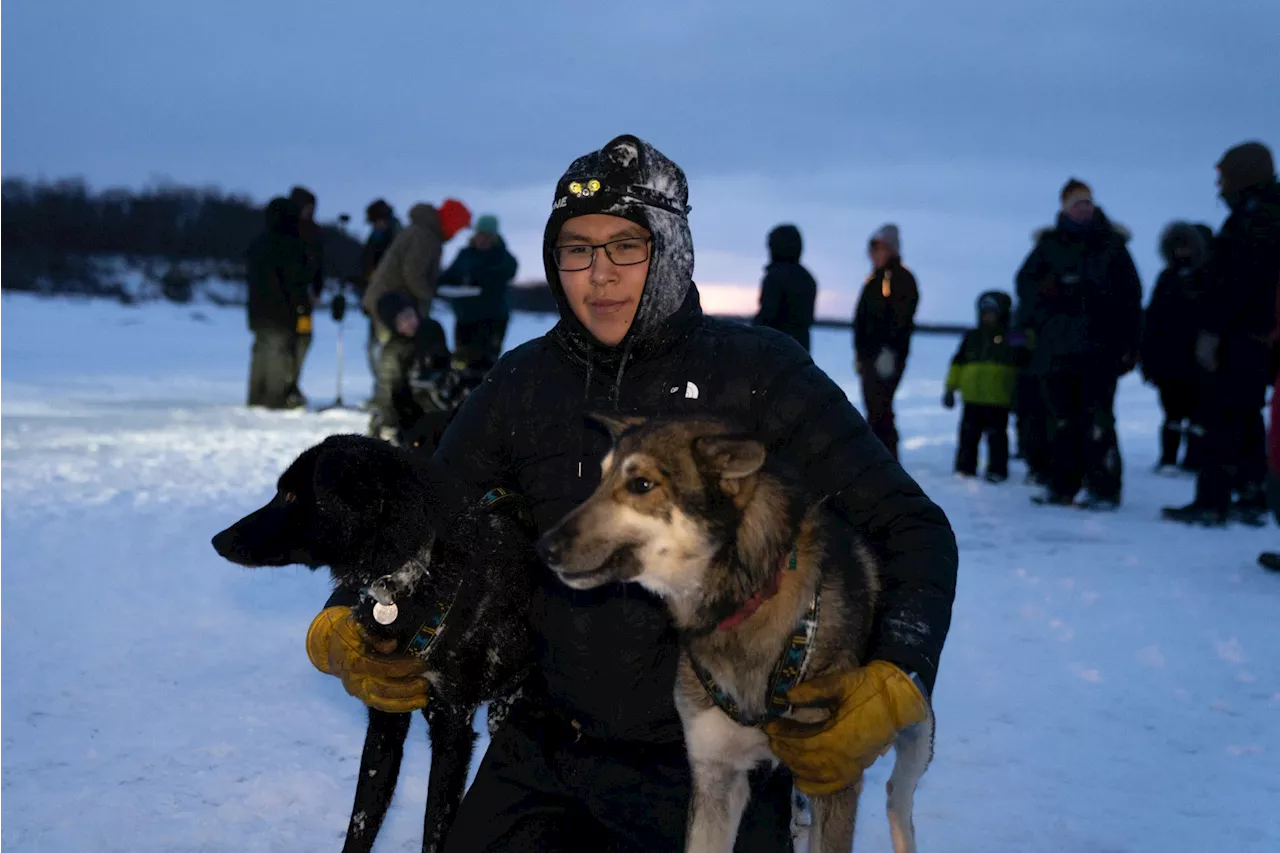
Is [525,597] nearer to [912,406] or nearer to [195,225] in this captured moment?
[912,406]

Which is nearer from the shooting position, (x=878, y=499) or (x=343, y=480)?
(x=878, y=499)

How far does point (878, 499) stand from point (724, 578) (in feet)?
1.40

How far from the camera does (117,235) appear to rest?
31062 millimetres

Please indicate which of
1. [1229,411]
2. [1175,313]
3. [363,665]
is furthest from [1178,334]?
[363,665]

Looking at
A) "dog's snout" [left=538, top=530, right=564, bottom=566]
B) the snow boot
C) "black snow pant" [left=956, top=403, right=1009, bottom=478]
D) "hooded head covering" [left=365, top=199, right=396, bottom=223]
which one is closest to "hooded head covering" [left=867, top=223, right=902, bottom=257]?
"black snow pant" [left=956, top=403, right=1009, bottom=478]

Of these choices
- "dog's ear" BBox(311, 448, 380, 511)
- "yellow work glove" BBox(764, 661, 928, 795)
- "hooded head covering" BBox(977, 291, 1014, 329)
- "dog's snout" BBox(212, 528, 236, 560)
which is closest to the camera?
"yellow work glove" BBox(764, 661, 928, 795)

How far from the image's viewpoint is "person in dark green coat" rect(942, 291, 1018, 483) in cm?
953

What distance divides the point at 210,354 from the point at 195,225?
44.6 ft

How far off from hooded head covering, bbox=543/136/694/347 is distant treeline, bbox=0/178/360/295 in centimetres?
2424

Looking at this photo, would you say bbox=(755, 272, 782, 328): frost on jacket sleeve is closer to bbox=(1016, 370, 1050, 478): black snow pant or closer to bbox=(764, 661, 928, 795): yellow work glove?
bbox=(1016, 370, 1050, 478): black snow pant

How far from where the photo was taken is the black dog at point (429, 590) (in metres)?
2.87

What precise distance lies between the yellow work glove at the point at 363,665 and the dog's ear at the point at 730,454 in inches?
41.9

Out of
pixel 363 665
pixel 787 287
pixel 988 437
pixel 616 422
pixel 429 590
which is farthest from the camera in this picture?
pixel 988 437

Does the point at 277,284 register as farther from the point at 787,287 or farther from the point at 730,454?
the point at 730,454
